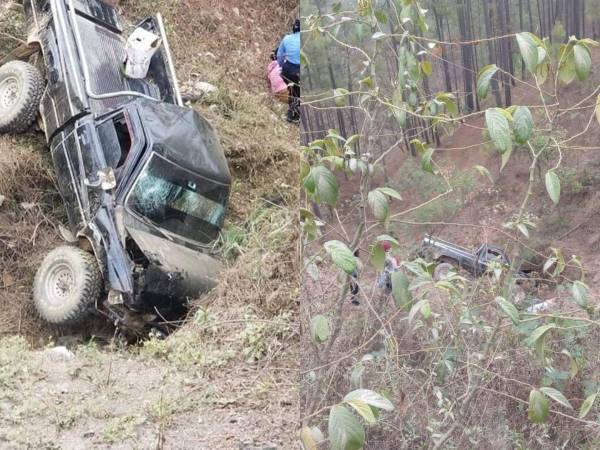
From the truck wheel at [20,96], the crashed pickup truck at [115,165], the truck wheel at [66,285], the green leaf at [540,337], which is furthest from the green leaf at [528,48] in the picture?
the truck wheel at [20,96]

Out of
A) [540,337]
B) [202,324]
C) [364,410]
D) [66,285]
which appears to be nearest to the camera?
[364,410]

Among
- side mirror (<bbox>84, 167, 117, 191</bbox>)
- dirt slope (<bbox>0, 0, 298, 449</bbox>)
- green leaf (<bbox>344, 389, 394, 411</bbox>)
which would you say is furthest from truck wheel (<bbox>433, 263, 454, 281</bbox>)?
side mirror (<bbox>84, 167, 117, 191</bbox>)

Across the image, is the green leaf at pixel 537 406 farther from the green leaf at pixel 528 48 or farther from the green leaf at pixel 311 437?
the green leaf at pixel 528 48

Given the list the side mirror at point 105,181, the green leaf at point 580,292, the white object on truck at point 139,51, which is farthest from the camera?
the white object on truck at point 139,51

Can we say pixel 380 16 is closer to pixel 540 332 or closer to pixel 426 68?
pixel 426 68

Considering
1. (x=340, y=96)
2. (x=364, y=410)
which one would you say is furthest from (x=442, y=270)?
(x=364, y=410)

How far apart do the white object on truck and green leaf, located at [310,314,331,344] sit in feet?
13.5

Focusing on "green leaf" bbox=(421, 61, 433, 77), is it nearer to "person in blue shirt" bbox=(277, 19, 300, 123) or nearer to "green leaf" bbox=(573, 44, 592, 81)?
"green leaf" bbox=(573, 44, 592, 81)

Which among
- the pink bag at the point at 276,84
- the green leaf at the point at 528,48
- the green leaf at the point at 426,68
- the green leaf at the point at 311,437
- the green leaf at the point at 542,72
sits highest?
the green leaf at the point at 528,48

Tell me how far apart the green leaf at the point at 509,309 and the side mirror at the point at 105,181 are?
10.2 feet

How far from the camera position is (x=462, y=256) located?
6.59 ft

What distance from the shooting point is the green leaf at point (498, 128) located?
1511 millimetres

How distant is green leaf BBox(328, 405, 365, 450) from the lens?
4.49ft

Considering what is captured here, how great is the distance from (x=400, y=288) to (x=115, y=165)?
3.20 metres
